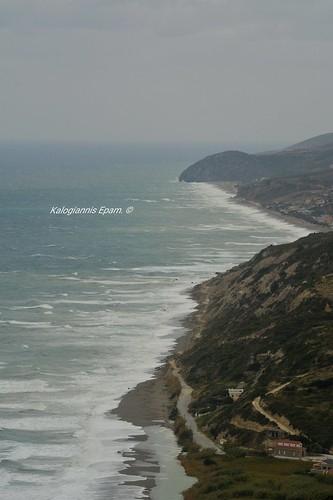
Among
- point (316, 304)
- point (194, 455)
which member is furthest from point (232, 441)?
point (316, 304)

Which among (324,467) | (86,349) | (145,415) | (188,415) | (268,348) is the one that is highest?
(268,348)

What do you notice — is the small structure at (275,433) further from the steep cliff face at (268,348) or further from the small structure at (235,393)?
the small structure at (235,393)

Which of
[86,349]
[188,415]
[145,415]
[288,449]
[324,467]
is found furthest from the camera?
[86,349]

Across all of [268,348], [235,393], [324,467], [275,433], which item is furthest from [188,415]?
[324,467]

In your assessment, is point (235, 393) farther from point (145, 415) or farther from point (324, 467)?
point (324, 467)

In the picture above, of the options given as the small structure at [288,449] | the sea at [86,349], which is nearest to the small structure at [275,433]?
the small structure at [288,449]

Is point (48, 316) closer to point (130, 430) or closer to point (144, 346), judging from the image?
point (144, 346)

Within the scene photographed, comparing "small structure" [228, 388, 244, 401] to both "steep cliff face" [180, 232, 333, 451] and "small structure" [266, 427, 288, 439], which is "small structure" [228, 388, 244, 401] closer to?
"steep cliff face" [180, 232, 333, 451]
